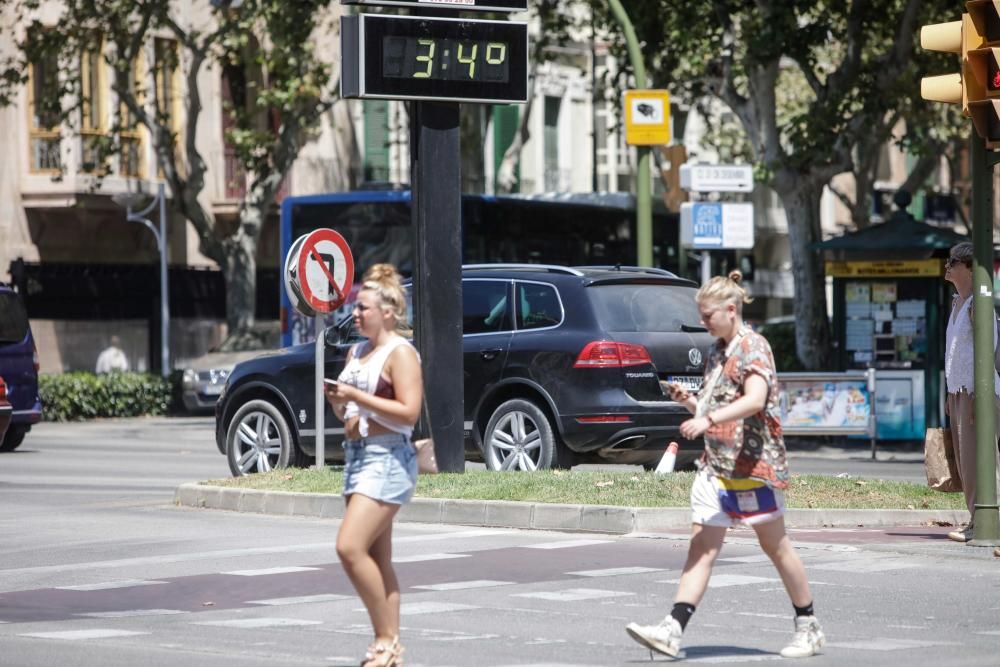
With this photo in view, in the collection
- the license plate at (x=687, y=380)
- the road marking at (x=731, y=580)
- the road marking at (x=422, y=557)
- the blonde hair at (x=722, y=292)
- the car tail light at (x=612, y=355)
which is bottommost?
the road marking at (x=422, y=557)

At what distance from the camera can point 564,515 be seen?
13.5 meters

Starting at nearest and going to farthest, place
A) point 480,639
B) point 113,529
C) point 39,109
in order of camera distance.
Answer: point 480,639 < point 113,529 < point 39,109

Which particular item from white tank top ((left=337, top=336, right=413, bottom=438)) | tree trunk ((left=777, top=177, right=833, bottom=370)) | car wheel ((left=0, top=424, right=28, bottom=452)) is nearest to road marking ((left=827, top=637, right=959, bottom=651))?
white tank top ((left=337, top=336, right=413, bottom=438))

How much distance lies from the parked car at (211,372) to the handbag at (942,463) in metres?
22.1

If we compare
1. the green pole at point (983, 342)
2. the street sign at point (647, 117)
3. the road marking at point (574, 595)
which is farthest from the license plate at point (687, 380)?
the street sign at point (647, 117)

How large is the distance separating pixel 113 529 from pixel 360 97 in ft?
13.0

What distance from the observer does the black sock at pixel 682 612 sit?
8133 mm

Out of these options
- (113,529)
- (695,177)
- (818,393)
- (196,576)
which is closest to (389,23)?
(113,529)

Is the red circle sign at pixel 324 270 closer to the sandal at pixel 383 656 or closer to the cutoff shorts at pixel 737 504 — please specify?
the cutoff shorts at pixel 737 504

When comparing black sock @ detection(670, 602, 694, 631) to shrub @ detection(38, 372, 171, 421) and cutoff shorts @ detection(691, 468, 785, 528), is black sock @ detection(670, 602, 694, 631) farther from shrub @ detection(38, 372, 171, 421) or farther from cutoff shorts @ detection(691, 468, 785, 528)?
shrub @ detection(38, 372, 171, 421)

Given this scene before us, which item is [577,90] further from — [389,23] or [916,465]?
[389,23]

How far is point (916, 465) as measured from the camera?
22.0 meters

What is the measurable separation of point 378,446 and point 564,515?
5804 millimetres

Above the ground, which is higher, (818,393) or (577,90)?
(577,90)
